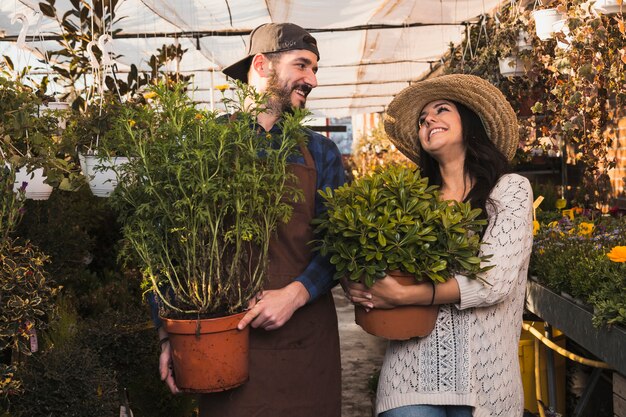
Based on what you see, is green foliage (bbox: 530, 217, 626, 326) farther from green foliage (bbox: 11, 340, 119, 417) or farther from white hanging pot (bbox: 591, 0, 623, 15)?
green foliage (bbox: 11, 340, 119, 417)

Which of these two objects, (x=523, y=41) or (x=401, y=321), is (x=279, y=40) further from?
(x=523, y=41)

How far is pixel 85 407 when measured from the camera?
235 centimetres

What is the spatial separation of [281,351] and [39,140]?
3.09 feet

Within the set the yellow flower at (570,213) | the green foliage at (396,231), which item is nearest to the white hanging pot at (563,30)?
the yellow flower at (570,213)

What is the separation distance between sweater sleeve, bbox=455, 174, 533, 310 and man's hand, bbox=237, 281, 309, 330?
0.40 meters

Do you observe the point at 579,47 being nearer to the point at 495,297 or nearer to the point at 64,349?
the point at 495,297

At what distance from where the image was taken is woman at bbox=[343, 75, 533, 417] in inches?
78.6

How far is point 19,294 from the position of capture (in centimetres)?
231

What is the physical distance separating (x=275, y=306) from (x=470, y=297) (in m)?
0.48

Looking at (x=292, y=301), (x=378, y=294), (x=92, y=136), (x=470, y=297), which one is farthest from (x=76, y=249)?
(x=470, y=297)

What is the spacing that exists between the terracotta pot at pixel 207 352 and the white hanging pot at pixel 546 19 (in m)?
3.21

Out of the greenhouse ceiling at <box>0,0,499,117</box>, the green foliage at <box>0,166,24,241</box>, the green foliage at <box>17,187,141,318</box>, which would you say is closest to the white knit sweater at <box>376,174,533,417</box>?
the green foliage at <box>0,166,24,241</box>

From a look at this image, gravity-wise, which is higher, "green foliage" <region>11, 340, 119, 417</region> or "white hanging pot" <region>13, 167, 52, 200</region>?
"white hanging pot" <region>13, 167, 52, 200</region>

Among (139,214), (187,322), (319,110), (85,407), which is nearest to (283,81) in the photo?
(139,214)
